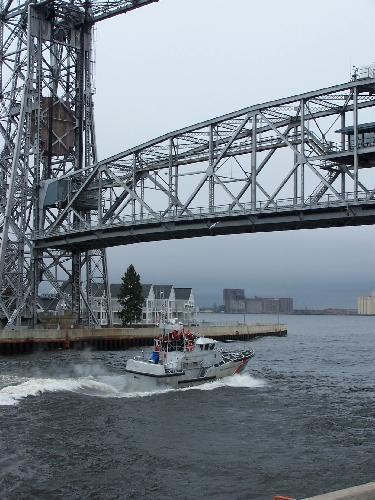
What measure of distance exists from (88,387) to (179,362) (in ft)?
17.3

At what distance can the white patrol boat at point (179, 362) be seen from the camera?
129ft

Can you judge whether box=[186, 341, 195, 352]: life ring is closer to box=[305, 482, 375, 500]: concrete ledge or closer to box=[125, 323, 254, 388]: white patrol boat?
box=[125, 323, 254, 388]: white patrol boat

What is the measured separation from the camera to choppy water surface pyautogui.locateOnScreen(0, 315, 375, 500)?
→ 839 inches

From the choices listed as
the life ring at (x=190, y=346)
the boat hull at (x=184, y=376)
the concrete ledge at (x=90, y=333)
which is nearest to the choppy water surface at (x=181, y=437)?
the boat hull at (x=184, y=376)

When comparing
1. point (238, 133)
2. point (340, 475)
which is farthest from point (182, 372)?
point (238, 133)

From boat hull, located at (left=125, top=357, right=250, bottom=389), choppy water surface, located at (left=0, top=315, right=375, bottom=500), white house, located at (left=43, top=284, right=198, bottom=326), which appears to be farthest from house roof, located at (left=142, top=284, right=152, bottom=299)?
boat hull, located at (left=125, top=357, right=250, bottom=389)

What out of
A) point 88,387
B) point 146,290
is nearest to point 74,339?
point 88,387

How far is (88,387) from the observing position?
3934cm

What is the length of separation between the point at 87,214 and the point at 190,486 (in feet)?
176

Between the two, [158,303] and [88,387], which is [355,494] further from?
[158,303]

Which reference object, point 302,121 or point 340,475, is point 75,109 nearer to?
point 302,121

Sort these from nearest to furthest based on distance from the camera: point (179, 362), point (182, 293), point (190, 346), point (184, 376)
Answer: point (184, 376)
point (179, 362)
point (190, 346)
point (182, 293)

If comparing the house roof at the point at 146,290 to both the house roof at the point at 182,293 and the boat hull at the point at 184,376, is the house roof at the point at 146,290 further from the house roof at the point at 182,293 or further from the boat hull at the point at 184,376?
the boat hull at the point at 184,376

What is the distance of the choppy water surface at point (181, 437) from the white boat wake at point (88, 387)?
78 mm
